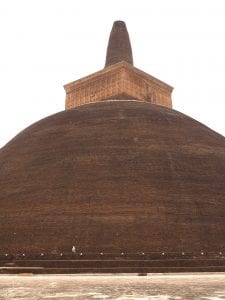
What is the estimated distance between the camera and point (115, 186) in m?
13.5

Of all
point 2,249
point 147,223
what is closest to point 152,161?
point 147,223

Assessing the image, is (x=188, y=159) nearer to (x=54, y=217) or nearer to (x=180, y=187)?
(x=180, y=187)

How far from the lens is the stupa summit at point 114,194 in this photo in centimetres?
1184

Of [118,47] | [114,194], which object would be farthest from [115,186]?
[118,47]

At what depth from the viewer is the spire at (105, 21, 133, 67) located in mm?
25200

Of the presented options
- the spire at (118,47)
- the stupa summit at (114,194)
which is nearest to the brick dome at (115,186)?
the stupa summit at (114,194)

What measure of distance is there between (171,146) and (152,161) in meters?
1.29

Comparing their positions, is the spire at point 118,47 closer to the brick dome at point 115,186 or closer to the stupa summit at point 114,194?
the stupa summit at point 114,194

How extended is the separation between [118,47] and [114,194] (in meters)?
14.6

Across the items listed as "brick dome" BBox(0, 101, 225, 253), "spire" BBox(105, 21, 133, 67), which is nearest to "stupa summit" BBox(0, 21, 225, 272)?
"brick dome" BBox(0, 101, 225, 253)

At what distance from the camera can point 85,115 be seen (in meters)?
18.1

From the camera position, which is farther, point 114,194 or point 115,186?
point 115,186

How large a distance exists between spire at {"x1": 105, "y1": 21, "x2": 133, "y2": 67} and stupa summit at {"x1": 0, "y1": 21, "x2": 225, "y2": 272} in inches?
292

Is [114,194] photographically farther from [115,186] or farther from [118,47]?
[118,47]
